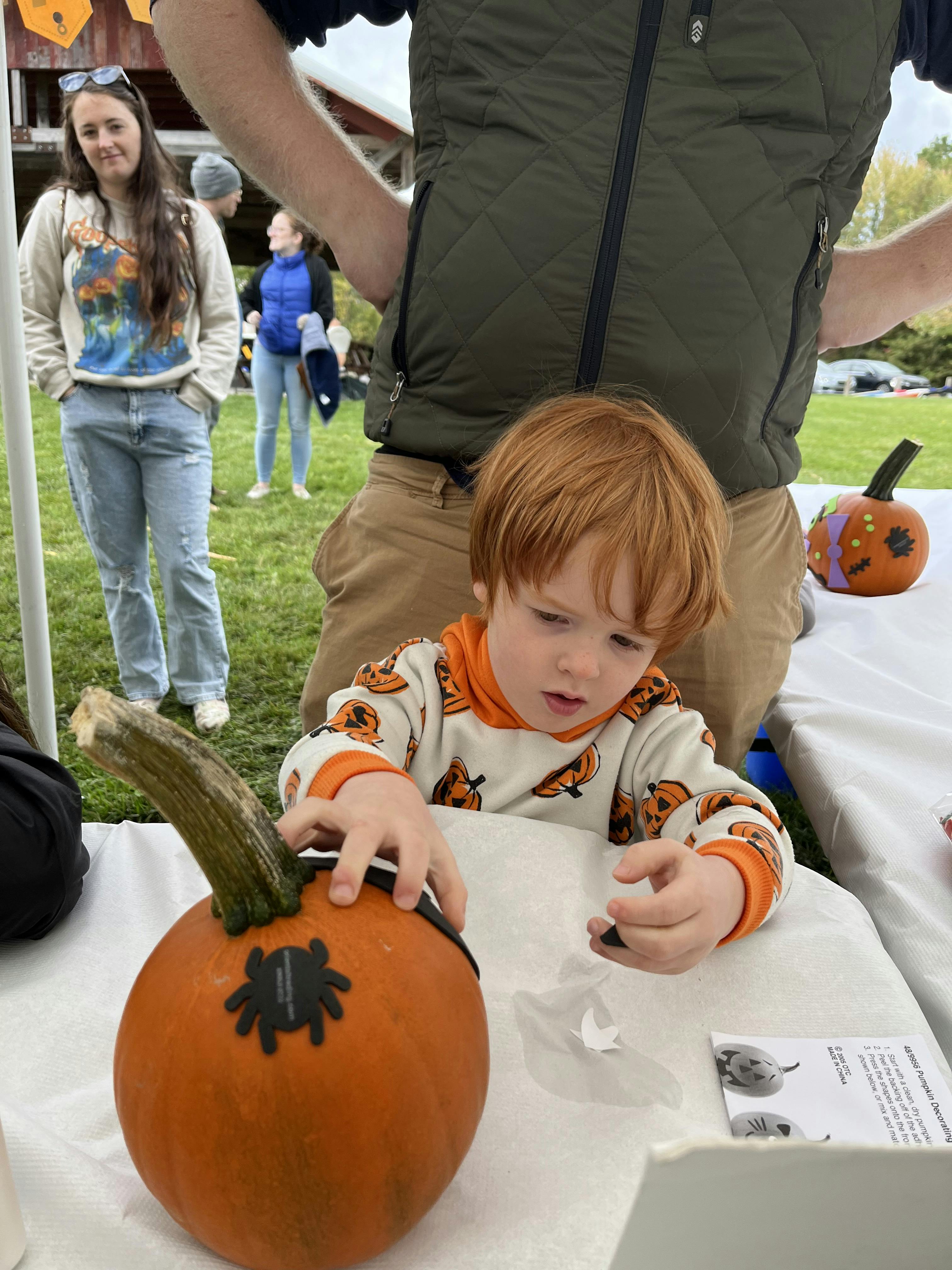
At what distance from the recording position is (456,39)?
1.47 meters

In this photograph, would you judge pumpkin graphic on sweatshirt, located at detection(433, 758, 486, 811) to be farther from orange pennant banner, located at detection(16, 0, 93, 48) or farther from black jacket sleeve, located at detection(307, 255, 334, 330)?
black jacket sleeve, located at detection(307, 255, 334, 330)

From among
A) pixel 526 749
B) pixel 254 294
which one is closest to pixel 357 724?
pixel 526 749

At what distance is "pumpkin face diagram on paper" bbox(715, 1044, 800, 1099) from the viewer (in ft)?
3.05

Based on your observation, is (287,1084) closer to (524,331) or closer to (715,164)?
(524,331)

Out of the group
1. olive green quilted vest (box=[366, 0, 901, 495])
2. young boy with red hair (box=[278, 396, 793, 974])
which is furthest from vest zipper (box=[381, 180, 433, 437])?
young boy with red hair (box=[278, 396, 793, 974])

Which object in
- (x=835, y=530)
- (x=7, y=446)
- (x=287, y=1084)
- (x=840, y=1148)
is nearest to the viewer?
(x=840, y=1148)

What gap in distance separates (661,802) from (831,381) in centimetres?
2018

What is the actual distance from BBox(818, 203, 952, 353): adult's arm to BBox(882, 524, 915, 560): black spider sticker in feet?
4.29

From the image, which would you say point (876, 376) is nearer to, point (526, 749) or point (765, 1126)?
point (526, 749)

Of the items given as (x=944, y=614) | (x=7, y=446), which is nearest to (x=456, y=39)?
(x=7, y=446)

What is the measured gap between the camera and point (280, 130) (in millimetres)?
1717

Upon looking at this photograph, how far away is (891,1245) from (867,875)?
1.14 metres

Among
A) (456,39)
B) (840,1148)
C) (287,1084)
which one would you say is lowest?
(287,1084)

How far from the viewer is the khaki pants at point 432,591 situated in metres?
1.67
